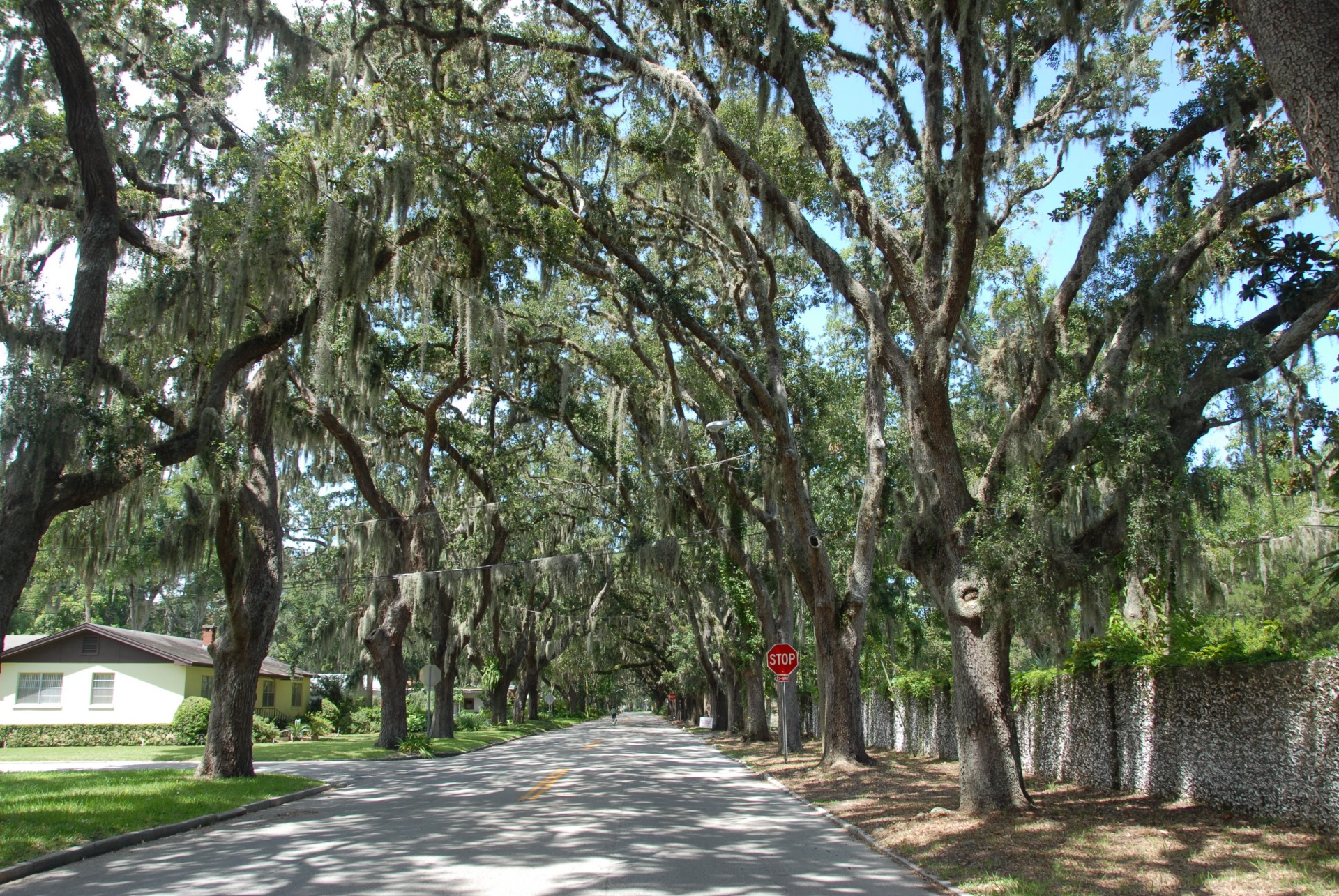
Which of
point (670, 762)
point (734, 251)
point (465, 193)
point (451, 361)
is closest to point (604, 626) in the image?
point (670, 762)

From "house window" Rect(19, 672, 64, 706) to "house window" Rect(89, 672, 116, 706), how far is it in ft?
3.40

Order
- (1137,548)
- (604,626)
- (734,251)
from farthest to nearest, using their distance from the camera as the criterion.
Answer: (604,626), (734,251), (1137,548)

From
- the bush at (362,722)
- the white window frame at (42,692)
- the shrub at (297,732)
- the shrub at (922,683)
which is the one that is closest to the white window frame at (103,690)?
the white window frame at (42,692)

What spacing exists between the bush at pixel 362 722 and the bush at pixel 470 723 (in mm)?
3647

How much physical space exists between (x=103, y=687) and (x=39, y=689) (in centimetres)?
189

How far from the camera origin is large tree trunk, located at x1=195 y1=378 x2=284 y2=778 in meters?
14.5

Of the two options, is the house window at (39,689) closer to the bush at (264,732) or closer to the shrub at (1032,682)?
the bush at (264,732)

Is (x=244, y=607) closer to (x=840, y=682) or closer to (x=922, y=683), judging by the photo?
(x=840, y=682)

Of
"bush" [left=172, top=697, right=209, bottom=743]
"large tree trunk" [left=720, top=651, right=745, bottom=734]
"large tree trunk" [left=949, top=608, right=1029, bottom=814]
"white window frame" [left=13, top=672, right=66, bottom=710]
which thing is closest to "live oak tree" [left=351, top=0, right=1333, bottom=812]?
"large tree trunk" [left=949, top=608, right=1029, bottom=814]

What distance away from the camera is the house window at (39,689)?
28688 millimetres

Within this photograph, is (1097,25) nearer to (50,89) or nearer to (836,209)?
(836,209)

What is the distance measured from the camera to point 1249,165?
398 inches

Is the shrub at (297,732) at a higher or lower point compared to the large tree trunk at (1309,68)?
lower

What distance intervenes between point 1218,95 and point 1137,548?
488 centimetres
